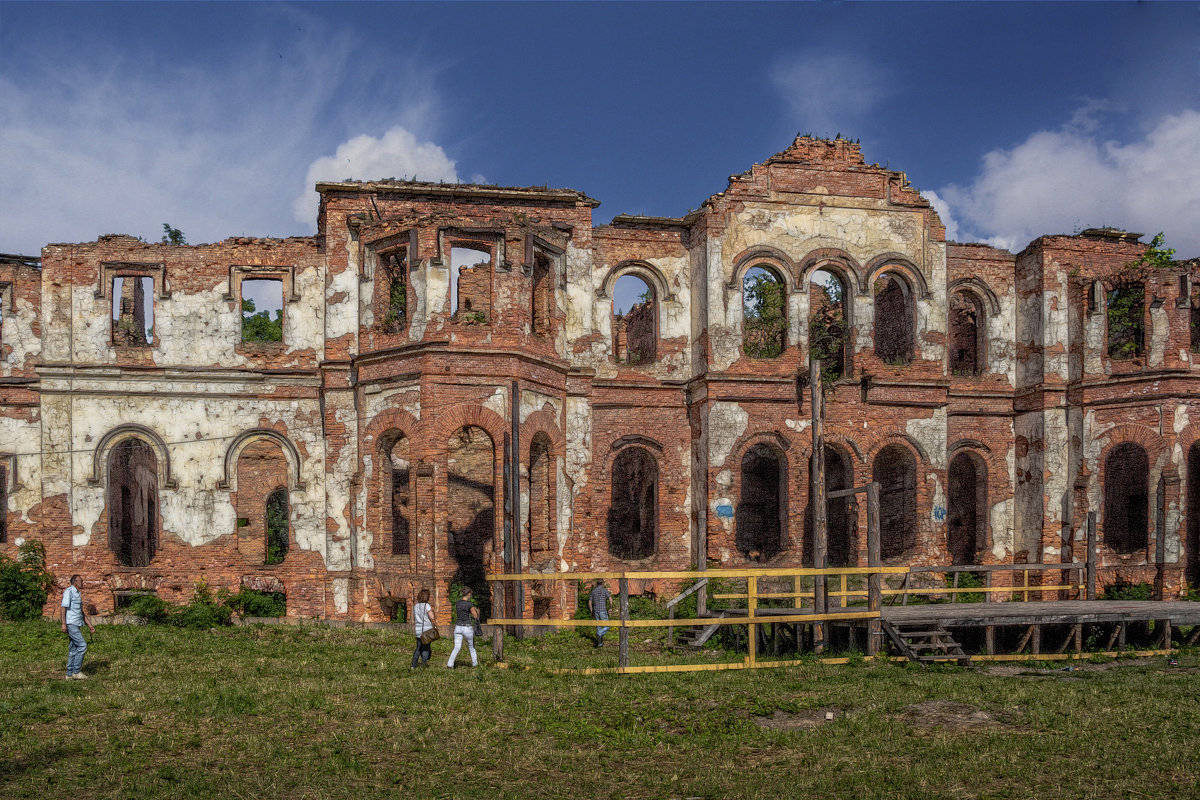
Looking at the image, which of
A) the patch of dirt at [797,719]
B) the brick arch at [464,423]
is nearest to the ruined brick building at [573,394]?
the brick arch at [464,423]

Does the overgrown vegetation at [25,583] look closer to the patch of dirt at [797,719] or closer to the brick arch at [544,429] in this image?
the brick arch at [544,429]

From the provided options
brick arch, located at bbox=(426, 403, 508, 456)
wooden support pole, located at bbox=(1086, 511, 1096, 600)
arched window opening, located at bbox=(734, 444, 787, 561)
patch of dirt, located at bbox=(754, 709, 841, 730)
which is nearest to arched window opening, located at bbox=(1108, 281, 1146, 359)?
wooden support pole, located at bbox=(1086, 511, 1096, 600)

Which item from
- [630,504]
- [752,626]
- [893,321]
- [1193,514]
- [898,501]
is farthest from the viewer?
[630,504]

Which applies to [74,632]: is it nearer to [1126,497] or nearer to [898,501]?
[898,501]

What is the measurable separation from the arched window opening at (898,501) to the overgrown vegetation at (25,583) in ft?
57.1

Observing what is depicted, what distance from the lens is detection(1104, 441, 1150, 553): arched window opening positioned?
23875 millimetres

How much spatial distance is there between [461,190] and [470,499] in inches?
297

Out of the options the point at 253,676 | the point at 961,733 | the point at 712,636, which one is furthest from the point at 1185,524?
the point at 253,676

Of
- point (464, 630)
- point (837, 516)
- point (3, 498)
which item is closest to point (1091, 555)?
point (837, 516)

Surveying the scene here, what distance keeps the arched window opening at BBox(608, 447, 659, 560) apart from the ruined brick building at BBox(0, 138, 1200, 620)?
0.49 metres

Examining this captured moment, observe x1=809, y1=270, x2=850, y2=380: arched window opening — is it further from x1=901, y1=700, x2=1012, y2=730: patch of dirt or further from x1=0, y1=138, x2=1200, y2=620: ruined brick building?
x1=901, y1=700, x2=1012, y2=730: patch of dirt

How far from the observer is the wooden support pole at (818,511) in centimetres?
1556

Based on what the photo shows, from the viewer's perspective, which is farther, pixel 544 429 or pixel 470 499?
pixel 470 499

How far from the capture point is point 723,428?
70.6ft
